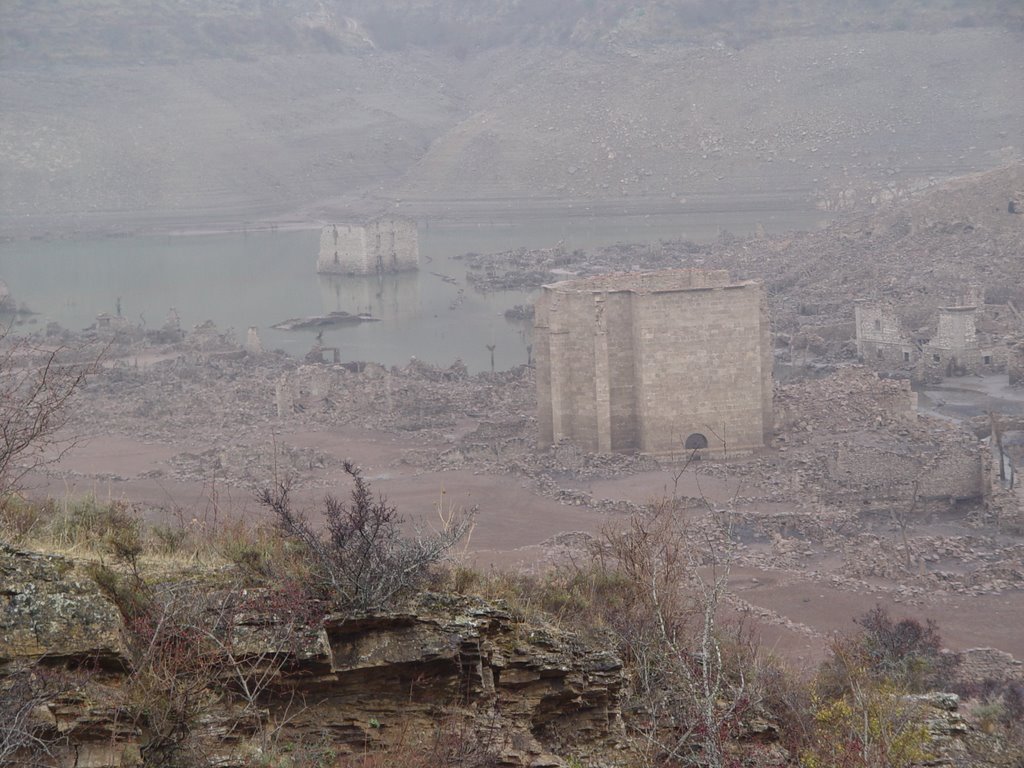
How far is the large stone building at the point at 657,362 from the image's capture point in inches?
799

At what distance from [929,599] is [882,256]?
107ft

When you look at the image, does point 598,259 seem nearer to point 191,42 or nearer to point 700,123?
point 700,123

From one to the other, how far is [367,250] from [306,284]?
3288mm

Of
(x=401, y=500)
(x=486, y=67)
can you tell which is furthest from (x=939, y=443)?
(x=486, y=67)

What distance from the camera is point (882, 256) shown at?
4534cm

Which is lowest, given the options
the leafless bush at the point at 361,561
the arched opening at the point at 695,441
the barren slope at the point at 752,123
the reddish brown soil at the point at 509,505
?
the reddish brown soil at the point at 509,505

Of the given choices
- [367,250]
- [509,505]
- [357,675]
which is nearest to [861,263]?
[367,250]

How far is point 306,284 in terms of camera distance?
196 ft

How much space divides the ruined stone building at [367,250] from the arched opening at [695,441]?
39984 millimetres

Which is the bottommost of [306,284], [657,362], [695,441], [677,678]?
[677,678]

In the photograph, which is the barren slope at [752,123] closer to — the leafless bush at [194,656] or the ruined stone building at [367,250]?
the ruined stone building at [367,250]

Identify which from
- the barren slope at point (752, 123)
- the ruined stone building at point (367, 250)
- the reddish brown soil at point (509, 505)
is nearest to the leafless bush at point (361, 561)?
the reddish brown soil at point (509, 505)

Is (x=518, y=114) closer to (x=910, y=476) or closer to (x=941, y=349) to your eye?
(x=941, y=349)

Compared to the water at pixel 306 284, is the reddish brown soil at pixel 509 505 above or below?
below
